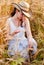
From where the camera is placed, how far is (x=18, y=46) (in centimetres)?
174

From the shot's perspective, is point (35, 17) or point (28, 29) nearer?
point (28, 29)

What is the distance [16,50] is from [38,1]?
444mm

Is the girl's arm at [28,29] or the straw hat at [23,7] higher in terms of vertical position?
the straw hat at [23,7]

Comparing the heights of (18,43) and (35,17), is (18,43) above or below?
below

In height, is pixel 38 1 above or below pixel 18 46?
above

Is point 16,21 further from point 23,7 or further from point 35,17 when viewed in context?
point 35,17

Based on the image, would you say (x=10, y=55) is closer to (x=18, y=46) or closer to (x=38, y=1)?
(x=18, y=46)

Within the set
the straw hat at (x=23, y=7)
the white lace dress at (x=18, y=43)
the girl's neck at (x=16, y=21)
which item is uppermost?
the straw hat at (x=23, y=7)

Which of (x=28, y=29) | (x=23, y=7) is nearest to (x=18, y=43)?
(x=28, y=29)

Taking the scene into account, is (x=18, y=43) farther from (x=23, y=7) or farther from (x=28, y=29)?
(x=23, y=7)

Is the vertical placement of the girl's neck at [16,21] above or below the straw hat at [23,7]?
below

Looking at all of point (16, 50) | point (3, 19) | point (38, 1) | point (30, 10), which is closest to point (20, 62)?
point (16, 50)

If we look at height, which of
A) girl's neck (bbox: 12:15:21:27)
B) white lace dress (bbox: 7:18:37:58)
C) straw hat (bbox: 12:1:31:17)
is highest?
straw hat (bbox: 12:1:31:17)

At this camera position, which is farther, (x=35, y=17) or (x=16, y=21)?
(x=35, y=17)
